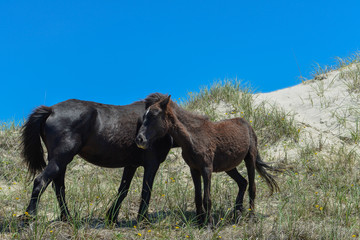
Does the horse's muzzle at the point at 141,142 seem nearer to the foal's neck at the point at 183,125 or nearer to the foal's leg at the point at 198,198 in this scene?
the foal's neck at the point at 183,125

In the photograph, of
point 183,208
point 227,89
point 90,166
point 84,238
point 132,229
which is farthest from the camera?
point 227,89

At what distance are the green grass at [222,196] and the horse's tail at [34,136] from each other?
69 cm

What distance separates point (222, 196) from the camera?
23.3 feet

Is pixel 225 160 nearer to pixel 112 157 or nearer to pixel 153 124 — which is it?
pixel 153 124

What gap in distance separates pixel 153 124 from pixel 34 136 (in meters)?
1.93

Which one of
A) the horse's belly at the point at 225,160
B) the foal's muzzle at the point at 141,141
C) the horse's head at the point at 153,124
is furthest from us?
the horse's belly at the point at 225,160

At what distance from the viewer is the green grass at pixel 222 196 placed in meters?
5.26

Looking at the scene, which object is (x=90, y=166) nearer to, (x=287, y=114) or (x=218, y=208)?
(x=218, y=208)

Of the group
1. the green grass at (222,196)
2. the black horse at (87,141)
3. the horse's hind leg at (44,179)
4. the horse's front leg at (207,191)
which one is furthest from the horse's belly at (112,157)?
the horse's front leg at (207,191)

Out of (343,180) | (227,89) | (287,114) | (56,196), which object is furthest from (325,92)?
(56,196)

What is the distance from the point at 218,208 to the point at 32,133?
3.31 metres

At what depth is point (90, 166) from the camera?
10.2m

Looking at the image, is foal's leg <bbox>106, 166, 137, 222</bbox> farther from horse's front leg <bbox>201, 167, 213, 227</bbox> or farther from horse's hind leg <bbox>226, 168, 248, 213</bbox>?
horse's hind leg <bbox>226, 168, 248, 213</bbox>

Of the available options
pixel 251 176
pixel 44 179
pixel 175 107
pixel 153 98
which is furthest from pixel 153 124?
pixel 251 176
